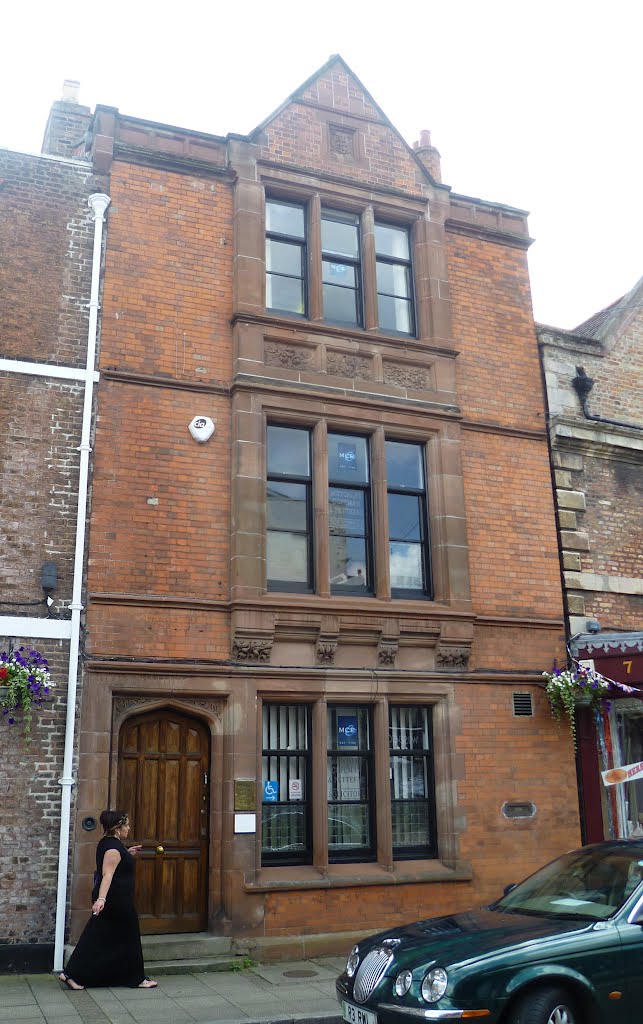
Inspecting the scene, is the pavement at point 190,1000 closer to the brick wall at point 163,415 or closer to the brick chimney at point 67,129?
the brick wall at point 163,415

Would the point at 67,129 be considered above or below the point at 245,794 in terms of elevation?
above

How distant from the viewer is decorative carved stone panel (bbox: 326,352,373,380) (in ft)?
41.3

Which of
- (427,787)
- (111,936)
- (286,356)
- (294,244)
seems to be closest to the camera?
(111,936)

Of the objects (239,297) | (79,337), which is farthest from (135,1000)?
(239,297)

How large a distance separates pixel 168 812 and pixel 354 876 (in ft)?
7.82

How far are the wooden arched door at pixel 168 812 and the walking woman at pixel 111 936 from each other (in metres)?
1.35

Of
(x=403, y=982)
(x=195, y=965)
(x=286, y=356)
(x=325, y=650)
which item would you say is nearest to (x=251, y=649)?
(x=325, y=650)

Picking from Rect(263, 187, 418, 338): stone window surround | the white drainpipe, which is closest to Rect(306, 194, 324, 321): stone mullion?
Rect(263, 187, 418, 338): stone window surround

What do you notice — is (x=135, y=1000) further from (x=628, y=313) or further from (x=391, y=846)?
(x=628, y=313)

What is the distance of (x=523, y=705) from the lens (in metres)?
12.5

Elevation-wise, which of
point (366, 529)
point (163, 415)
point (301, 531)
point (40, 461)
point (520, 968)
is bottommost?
point (520, 968)

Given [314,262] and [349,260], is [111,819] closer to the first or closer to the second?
[314,262]

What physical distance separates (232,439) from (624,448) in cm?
644

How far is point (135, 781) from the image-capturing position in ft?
34.4
